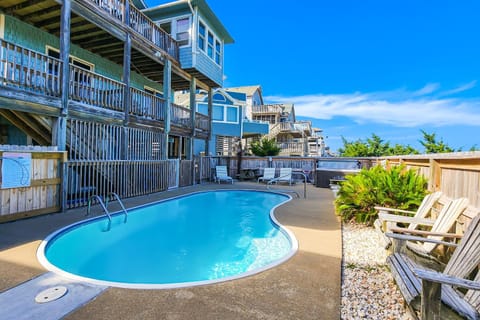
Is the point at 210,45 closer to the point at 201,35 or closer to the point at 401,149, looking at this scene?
the point at 201,35

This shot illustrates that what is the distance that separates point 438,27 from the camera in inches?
781

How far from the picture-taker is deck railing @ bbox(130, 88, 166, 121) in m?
9.52

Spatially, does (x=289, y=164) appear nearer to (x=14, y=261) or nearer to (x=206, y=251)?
(x=206, y=251)

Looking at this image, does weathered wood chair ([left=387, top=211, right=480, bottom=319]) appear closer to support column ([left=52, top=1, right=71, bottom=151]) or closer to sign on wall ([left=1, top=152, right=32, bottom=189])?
sign on wall ([left=1, top=152, right=32, bottom=189])

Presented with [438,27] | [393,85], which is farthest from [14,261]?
[393,85]

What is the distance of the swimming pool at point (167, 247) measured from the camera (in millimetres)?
4047

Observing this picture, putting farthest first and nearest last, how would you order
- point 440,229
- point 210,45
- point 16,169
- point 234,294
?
point 210,45 → point 16,169 → point 440,229 → point 234,294

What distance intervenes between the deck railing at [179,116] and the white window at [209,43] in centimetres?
298

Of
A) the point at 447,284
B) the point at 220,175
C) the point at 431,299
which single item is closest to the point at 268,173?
the point at 220,175

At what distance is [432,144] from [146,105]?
1482 centimetres

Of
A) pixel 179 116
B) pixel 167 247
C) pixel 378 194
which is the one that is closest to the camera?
pixel 167 247

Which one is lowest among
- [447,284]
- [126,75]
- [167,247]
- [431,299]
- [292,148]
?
[167,247]

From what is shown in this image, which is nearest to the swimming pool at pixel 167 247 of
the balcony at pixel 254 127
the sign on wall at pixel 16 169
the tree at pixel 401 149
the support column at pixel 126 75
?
the sign on wall at pixel 16 169

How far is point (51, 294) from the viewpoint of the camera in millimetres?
2623
